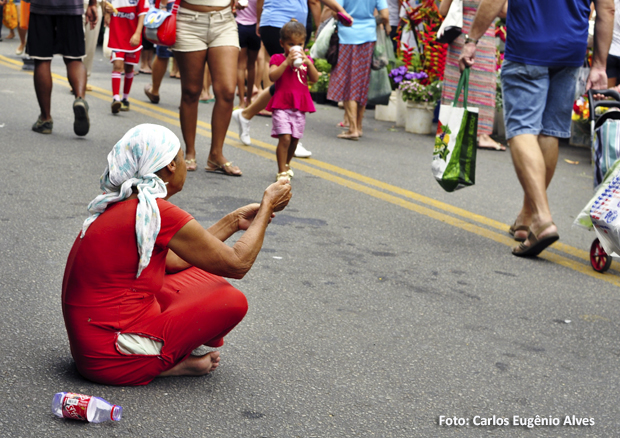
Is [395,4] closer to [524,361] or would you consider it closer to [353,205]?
[353,205]

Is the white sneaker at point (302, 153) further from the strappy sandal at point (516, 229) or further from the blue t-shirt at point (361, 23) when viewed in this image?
the strappy sandal at point (516, 229)

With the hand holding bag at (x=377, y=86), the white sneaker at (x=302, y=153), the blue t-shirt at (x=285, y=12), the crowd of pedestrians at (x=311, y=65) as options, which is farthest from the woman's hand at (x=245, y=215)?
the hand holding bag at (x=377, y=86)

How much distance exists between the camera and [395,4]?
38.3ft

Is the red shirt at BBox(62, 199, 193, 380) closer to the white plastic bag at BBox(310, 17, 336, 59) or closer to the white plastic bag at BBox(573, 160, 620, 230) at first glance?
the white plastic bag at BBox(573, 160, 620, 230)

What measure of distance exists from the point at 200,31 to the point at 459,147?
7.56 feet

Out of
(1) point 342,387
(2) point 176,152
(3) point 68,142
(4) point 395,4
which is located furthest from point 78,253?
(4) point 395,4

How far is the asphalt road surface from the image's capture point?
2617 millimetres

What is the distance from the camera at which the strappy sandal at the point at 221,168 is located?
6284 millimetres

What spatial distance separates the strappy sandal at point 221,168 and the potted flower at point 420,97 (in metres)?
3.95

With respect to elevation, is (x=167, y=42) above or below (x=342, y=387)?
above

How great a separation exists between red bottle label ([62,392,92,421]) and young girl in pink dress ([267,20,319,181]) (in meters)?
3.88

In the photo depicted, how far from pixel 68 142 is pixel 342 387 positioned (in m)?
4.87

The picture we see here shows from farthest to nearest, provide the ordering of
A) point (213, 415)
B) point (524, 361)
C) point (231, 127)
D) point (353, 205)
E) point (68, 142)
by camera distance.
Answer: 1. point (231, 127)
2. point (68, 142)
3. point (353, 205)
4. point (524, 361)
5. point (213, 415)

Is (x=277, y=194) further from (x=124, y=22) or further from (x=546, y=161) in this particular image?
(x=124, y=22)
